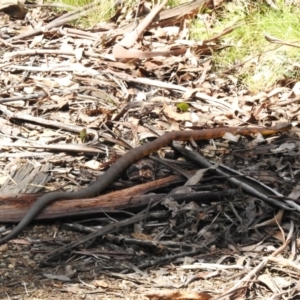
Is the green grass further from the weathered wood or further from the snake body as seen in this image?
the weathered wood

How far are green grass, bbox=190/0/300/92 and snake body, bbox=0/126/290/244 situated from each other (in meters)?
0.86

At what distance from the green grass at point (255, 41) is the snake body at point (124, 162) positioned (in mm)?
855

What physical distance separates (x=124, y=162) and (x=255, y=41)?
2.17 m

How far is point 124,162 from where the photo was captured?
153 inches

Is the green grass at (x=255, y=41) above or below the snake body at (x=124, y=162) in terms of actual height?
above

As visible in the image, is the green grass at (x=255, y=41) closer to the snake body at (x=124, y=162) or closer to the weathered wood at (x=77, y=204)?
the snake body at (x=124, y=162)

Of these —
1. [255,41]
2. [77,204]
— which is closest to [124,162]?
[77,204]

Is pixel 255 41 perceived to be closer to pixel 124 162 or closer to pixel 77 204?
pixel 124 162

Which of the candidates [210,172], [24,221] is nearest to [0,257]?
[24,221]

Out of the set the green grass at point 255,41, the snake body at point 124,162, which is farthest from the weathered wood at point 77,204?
the green grass at point 255,41

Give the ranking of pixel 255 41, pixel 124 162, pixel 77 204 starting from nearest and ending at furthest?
pixel 77 204 < pixel 124 162 < pixel 255 41

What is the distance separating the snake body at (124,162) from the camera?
3457 millimetres

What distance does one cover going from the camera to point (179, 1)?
629 cm

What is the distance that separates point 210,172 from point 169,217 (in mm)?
442
